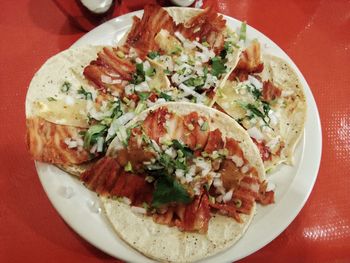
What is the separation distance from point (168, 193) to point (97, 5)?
5.29 ft

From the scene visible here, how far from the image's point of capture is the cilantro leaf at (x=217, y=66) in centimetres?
234

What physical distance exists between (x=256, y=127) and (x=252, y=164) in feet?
0.87

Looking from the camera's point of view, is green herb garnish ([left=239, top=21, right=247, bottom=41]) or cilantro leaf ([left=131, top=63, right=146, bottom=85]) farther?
green herb garnish ([left=239, top=21, right=247, bottom=41])

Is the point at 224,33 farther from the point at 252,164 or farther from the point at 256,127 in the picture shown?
the point at 252,164

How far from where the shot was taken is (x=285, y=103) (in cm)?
235

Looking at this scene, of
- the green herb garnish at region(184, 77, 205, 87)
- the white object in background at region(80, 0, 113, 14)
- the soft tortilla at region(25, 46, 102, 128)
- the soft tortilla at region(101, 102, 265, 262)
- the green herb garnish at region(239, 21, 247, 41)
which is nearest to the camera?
the soft tortilla at region(101, 102, 265, 262)

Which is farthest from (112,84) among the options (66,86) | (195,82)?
(195,82)

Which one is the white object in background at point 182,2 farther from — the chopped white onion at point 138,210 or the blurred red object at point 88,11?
the chopped white onion at point 138,210

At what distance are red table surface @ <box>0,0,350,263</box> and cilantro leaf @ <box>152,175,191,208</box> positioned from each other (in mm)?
550

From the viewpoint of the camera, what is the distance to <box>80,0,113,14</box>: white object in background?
2812mm

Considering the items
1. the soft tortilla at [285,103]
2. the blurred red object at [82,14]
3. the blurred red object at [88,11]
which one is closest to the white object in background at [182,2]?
the blurred red object at [88,11]

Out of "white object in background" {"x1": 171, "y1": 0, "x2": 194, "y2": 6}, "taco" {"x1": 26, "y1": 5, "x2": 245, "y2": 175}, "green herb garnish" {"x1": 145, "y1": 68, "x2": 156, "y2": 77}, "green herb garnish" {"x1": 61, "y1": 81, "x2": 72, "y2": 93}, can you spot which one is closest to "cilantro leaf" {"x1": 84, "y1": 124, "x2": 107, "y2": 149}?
"taco" {"x1": 26, "y1": 5, "x2": 245, "y2": 175}

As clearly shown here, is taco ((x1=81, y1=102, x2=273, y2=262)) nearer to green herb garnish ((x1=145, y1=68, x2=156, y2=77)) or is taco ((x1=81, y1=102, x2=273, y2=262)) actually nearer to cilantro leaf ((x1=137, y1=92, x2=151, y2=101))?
cilantro leaf ((x1=137, y1=92, x2=151, y2=101))

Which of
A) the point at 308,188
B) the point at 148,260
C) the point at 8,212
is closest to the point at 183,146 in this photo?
the point at 148,260
